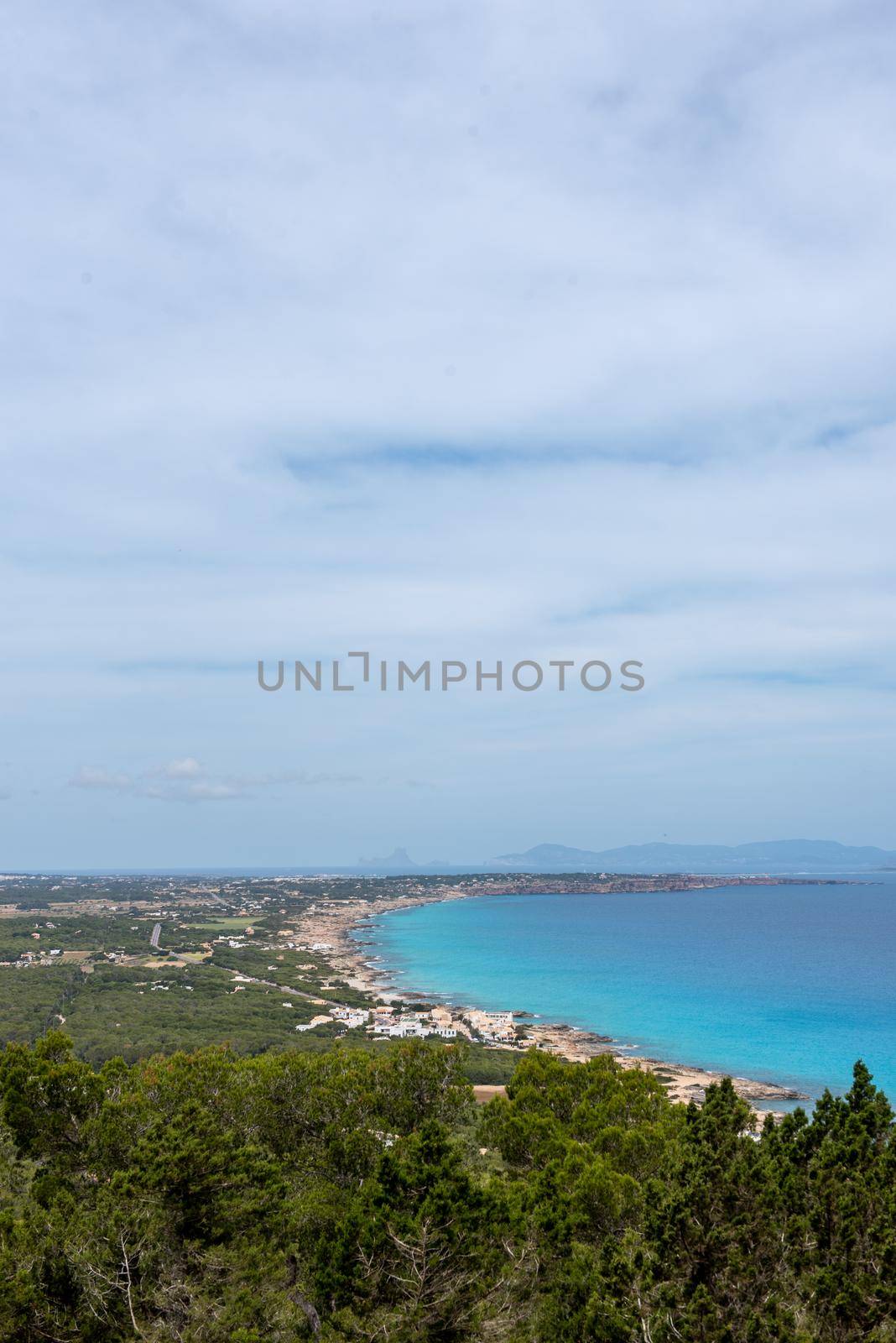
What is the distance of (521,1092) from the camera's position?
16.6 metres

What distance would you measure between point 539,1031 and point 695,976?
31.9 m

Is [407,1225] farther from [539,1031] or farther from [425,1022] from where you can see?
[539,1031]

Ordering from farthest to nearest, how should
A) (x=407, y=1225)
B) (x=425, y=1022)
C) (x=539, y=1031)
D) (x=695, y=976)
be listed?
1. (x=695, y=976)
2. (x=539, y=1031)
3. (x=425, y=1022)
4. (x=407, y=1225)

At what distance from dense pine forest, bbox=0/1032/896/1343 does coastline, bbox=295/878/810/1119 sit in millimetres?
7873

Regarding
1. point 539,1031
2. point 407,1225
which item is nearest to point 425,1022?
point 539,1031

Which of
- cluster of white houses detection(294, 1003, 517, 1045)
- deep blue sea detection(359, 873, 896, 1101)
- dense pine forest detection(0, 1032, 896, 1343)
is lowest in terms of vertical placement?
deep blue sea detection(359, 873, 896, 1101)

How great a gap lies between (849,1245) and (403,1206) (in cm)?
558

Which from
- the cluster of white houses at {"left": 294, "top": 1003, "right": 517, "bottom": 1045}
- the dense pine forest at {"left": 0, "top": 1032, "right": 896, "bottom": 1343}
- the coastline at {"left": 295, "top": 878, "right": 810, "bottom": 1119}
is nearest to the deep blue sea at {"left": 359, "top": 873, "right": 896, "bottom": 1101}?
the coastline at {"left": 295, "top": 878, "right": 810, "bottom": 1119}

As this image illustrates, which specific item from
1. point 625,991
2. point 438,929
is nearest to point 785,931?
point 438,929

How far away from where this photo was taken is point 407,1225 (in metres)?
10.6

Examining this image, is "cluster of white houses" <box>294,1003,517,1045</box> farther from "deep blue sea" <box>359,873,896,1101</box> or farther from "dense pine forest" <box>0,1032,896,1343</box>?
"dense pine forest" <box>0,1032,896,1343</box>

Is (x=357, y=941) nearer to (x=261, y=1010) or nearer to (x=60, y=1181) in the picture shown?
(x=261, y=1010)

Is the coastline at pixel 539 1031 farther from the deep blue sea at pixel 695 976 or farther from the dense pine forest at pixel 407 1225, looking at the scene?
the dense pine forest at pixel 407 1225

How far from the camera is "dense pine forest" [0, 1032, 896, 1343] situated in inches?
372
